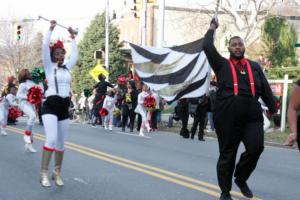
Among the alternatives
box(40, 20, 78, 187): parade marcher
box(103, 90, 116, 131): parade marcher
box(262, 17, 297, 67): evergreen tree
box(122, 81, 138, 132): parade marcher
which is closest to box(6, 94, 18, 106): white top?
box(103, 90, 116, 131): parade marcher

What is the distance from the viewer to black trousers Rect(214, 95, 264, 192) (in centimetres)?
658

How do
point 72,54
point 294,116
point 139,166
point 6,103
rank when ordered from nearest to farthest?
point 294,116
point 72,54
point 139,166
point 6,103

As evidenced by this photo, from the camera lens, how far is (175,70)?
61.6ft

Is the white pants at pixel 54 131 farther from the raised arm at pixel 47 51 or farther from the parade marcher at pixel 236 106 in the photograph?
the parade marcher at pixel 236 106

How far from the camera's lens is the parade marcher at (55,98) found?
7688 millimetres

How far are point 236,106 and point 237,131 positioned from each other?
12.0 inches

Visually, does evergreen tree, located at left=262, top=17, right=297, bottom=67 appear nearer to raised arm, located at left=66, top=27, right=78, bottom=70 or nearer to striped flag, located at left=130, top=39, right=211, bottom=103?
striped flag, located at left=130, top=39, right=211, bottom=103

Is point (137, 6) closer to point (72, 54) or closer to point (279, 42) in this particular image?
point (279, 42)

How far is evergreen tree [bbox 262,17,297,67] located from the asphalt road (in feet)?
56.4

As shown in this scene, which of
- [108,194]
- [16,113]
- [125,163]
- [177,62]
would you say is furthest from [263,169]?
[16,113]

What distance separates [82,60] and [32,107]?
41.6 m

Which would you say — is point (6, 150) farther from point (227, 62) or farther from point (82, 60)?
point (82, 60)

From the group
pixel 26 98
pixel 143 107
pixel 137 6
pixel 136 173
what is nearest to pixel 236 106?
pixel 136 173

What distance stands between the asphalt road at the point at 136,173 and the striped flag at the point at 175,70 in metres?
3.49
